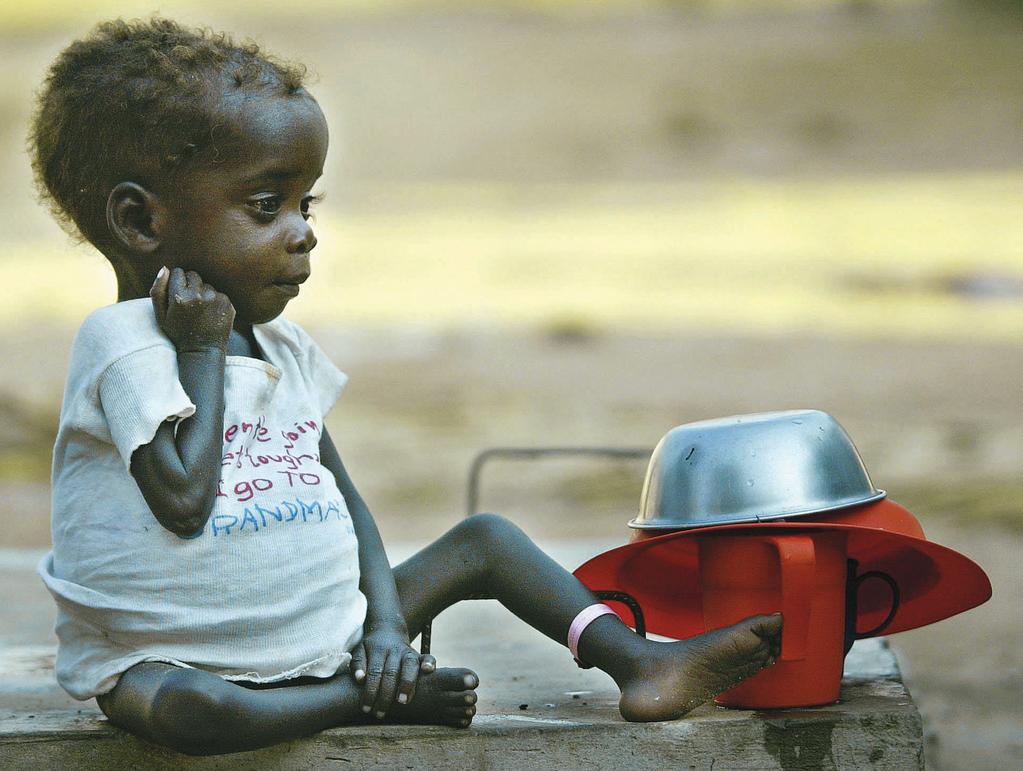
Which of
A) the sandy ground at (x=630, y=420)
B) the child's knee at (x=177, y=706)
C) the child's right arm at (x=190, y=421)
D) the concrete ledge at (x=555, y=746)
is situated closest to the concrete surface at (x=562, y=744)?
the concrete ledge at (x=555, y=746)

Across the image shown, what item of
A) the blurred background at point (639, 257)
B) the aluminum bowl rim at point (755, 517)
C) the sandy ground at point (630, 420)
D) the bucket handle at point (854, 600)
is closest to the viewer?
the aluminum bowl rim at point (755, 517)

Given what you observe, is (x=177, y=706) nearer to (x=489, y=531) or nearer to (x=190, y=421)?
(x=190, y=421)

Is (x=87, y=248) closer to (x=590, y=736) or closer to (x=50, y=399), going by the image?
(x=590, y=736)

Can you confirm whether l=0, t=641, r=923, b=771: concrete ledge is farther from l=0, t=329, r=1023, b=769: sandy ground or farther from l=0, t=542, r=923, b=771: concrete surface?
l=0, t=329, r=1023, b=769: sandy ground

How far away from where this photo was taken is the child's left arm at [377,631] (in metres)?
2.12

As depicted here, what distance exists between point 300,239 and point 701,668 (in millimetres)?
920

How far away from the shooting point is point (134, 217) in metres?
2.19

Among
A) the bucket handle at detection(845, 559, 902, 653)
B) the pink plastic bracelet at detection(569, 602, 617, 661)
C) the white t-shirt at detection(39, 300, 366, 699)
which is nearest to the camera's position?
the white t-shirt at detection(39, 300, 366, 699)

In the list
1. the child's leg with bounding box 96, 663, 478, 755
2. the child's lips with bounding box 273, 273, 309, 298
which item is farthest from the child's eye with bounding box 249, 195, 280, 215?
the child's leg with bounding box 96, 663, 478, 755

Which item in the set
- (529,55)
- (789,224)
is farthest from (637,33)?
(789,224)

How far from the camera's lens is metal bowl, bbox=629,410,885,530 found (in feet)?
7.10

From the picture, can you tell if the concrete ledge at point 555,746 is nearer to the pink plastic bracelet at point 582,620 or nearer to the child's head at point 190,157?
the pink plastic bracelet at point 582,620

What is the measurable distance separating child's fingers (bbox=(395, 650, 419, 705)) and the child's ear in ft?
2.51

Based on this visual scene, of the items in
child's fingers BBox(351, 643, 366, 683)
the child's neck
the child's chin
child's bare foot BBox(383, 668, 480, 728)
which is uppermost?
the child's chin
